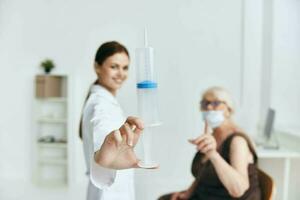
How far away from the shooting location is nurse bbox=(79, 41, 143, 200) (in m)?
0.56

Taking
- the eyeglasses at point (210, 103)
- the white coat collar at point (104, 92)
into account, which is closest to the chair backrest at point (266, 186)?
the eyeglasses at point (210, 103)

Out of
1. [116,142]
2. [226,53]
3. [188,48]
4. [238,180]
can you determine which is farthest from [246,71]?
[116,142]

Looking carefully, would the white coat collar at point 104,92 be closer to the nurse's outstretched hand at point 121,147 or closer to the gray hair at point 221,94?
the nurse's outstretched hand at point 121,147

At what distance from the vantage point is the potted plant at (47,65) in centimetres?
104

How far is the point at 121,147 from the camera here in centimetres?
50

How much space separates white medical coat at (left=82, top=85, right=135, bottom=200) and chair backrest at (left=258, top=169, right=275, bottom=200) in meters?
0.45

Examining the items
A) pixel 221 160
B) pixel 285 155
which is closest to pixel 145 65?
pixel 221 160

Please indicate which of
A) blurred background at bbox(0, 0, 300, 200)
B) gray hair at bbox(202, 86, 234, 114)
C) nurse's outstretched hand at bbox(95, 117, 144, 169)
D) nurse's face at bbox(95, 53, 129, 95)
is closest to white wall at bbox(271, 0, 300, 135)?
blurred background at bbox(0, 0, 300, 200)

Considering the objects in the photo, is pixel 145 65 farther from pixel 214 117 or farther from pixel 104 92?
pixel 214 117

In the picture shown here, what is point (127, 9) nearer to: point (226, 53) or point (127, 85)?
point (127, 85)

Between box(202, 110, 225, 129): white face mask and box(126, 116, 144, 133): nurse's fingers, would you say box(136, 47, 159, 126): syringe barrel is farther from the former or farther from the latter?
box(202, 110, 225, 129): white face mask

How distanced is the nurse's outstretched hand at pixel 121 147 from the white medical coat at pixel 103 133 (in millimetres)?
49

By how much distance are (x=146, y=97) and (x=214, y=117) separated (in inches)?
21.9

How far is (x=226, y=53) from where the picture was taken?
1.05 m
